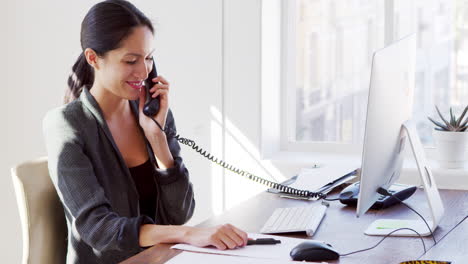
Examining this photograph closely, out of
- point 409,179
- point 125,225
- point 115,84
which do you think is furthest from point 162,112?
point 409,179

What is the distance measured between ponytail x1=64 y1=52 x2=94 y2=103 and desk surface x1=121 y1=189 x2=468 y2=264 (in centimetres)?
59

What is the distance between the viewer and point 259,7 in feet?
9.77

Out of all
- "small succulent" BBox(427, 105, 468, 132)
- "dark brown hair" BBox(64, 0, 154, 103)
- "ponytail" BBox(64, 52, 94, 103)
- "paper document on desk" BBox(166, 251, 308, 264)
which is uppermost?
"dark brown hair" BBox(64, 0, 154, 103)

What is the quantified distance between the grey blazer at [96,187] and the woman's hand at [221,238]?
19 cm

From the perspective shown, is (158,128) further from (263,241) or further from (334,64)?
(334,64)

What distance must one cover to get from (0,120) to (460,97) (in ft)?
6.93

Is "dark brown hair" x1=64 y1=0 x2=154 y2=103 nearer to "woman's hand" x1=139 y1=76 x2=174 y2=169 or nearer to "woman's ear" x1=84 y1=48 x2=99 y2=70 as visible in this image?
"woman's ear" x1=84 y1=48 x2=99 y2=70

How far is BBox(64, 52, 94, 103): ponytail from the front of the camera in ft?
7.13

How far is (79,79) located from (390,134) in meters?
0.98

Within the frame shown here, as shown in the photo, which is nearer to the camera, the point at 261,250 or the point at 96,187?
the point at 261,250

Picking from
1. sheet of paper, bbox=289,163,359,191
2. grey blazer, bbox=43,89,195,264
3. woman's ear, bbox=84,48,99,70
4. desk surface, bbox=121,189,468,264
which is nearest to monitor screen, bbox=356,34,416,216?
desk surface, bbox=121,189,468,264

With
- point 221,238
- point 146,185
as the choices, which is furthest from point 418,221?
point 146,185

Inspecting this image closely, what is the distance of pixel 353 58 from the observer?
3.20 metres

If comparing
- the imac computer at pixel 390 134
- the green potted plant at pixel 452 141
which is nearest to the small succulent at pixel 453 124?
the green potted plant at pixel 452 141
